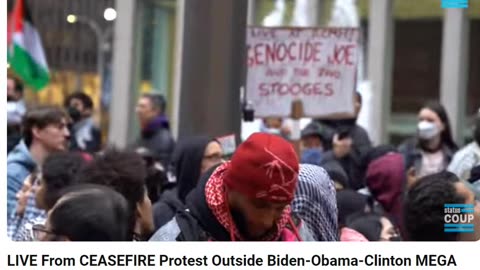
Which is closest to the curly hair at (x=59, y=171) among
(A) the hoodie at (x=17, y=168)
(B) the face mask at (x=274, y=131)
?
(A) the hoodie at (x=17, y=168)

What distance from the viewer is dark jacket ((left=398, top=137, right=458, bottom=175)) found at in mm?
7206

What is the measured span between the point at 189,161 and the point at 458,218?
1.86m

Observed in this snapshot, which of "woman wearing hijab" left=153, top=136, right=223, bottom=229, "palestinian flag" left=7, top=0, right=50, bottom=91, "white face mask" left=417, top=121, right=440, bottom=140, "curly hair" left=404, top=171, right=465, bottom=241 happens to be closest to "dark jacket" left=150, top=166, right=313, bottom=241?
"curly hair" left=404, top=171, right=465, bottom=241

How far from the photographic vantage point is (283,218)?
366cm

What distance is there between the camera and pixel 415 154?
24.6 feet

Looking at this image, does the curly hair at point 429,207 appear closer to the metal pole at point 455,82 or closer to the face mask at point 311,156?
the face mask at point 311,156

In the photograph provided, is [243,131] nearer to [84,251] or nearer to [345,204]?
[345,204]

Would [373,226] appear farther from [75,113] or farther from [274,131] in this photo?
[75,113]

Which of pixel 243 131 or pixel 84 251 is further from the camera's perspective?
pixel 243 131

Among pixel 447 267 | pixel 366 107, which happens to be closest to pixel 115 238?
pixel 447 267

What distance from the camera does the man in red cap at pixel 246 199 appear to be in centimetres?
352

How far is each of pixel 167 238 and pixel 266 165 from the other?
1.19 ft

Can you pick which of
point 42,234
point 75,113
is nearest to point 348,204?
point 42,234

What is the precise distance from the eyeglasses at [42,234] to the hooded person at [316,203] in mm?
797
